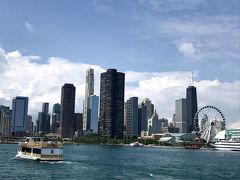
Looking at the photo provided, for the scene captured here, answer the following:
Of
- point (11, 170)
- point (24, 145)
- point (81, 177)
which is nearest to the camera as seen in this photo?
point (81, 177)

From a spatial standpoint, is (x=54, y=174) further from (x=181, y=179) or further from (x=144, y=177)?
(x=181, y=179)

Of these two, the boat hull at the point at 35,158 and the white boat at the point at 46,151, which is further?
the boat hull at the point at 35,158

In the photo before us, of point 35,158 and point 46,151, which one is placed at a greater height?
point 46,151

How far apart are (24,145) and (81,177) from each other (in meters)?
47.5

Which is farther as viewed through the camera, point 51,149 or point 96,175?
point 51,149

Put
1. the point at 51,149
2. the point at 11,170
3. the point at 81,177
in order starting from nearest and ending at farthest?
the point at 81,177 < the point at 11,170 < the point at 51,149

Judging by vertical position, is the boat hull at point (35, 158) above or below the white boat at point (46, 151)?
below

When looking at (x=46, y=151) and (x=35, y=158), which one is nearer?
(x=46, y=151)

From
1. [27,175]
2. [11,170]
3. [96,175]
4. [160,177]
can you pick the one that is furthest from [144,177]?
[11,170]

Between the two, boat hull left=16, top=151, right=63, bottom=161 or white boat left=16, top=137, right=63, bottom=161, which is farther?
boat hull left=16, top=151, right=63, bottom=161

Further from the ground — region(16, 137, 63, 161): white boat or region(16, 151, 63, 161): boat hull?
region(16, 137, 63, 161): white boat

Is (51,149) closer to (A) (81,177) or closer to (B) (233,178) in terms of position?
(A) (81,177)

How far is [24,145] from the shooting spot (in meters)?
131

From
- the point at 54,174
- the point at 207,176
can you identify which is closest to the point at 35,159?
the point at 54,174
